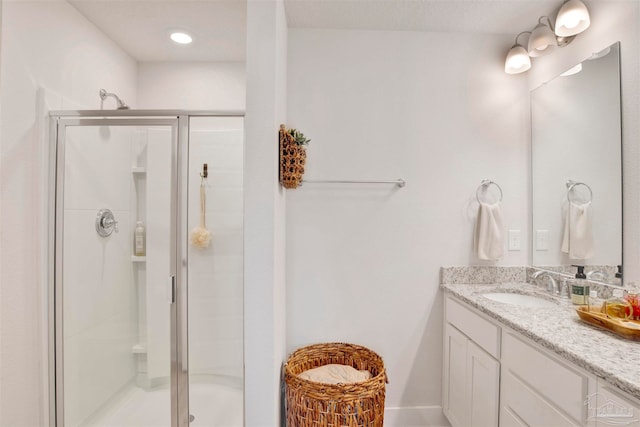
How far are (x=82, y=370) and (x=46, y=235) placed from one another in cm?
78

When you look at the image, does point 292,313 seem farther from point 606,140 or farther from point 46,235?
point 606,140

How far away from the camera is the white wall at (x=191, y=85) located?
239cm

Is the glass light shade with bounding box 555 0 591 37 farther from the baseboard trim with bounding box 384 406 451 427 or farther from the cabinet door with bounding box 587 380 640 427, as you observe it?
the baseboard trim with bounding box 384 406 451 427

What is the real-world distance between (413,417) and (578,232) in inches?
57.3

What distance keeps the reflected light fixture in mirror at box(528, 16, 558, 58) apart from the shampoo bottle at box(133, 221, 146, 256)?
2.44 meters

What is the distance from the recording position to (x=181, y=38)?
6.89 feet

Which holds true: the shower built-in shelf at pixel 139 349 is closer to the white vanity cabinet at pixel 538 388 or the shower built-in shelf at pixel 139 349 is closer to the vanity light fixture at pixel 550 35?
the white vanity cabinet at pixel 538 388

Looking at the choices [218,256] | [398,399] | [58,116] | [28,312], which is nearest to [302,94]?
[218,256]

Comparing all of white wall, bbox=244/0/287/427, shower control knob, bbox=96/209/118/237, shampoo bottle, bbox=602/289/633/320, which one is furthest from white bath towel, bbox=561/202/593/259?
shower control knob, bbox=96/209/118/237

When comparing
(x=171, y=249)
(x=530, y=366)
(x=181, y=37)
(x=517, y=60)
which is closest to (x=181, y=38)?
(x=181, y=37)

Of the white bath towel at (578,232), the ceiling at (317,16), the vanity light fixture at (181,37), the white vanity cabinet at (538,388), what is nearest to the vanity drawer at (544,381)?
the white vanity cabinet at (538,388)

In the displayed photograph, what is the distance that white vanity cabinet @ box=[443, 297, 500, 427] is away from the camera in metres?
1.42

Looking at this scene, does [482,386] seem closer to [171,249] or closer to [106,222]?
[171,249]

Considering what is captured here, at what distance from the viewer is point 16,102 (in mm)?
1479
